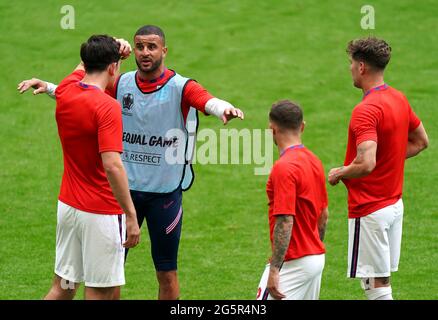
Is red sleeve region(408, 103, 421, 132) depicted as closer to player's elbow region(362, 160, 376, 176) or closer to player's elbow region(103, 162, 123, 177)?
player's elbow region(362, 160, 376, 176)

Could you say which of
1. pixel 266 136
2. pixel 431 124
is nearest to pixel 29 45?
pixel 266 136

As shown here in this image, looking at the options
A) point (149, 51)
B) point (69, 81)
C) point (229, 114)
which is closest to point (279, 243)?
→ point (229, 114)

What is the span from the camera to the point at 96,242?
7516 millimetres

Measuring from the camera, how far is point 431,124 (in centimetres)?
1501

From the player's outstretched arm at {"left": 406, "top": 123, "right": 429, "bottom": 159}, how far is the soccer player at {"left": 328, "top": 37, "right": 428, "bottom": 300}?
27cm

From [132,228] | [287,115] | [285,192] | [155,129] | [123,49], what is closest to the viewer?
[285,192]

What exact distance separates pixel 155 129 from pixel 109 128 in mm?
1211

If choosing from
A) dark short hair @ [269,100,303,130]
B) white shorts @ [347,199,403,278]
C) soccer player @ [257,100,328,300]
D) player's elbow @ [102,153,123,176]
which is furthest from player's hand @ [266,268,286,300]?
player's elbow @ [102,153,123,176]

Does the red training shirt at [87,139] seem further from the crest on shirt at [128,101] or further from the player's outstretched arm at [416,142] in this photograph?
the player's outstretched arm at [416,142]

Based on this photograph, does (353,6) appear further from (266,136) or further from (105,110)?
(105,110)

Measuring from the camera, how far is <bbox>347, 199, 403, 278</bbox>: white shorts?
7.82m

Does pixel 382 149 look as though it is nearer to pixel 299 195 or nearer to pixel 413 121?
pixel 413 121

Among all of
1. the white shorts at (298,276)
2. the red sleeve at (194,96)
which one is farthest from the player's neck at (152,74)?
the white shorts at (298,276)
